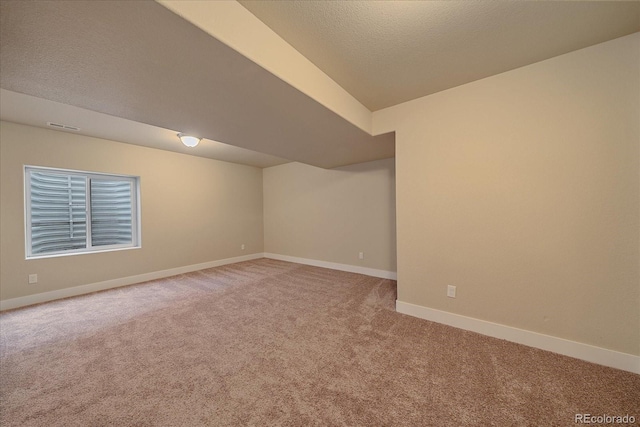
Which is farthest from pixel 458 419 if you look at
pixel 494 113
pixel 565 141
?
pixel 494 113

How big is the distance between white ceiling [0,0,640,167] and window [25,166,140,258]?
151cm

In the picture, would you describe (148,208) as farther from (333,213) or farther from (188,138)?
(333,213)

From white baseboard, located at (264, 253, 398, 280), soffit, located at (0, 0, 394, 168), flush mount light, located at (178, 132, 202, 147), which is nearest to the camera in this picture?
soffit, located at (0, 0, 394, 168)

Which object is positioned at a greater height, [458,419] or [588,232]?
[588,232]

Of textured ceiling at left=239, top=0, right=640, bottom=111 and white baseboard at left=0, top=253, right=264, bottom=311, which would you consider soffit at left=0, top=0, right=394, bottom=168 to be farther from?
white baseboard at left=0, top=253, right=264, bottom=311

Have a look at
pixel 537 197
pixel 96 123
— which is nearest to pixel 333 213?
pixel 537 197

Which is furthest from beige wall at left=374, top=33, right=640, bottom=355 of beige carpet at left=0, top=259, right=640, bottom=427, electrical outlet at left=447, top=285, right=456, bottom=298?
beige carpet at left=0, top=259, right=640, bottom=427

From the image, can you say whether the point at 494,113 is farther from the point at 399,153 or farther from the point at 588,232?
the point at 588,232

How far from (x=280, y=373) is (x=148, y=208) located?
390 centimetres

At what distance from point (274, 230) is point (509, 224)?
4.70 metres

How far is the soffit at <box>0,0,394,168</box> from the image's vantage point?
1.05 metres

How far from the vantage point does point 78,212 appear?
3.50 meters

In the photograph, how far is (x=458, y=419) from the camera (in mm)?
1225

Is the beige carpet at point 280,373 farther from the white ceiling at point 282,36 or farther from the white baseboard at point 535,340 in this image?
the white ceiling at point 282,36
